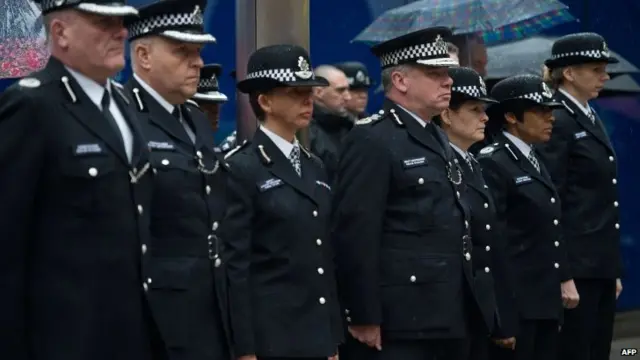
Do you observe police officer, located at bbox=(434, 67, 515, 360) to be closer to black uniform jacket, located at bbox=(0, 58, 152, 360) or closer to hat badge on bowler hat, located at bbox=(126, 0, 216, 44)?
hat badge on bowler hat, located at bbox=(126, 0, 216, 44)

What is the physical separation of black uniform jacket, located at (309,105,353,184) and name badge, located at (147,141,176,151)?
11.3 feet

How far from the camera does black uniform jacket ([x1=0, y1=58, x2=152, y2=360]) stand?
15.0ft

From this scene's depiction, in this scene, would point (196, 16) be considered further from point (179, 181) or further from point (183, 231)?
point (183, 231)

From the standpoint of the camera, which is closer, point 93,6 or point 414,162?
point 93,6

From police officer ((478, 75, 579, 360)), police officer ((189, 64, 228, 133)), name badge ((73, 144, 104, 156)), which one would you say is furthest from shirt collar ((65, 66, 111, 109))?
police officer ((478, 75, 579, 360))

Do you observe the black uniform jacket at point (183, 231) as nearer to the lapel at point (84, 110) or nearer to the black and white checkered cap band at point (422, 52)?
the lapel at point (84, 110)

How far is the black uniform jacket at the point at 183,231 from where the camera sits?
5.14m

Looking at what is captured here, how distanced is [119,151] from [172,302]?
2.11 feet

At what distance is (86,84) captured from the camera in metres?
4.83

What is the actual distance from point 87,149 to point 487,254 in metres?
3.05

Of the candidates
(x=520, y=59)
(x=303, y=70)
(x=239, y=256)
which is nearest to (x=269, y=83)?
(x=303, y=70)

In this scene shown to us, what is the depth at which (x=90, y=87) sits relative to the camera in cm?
484

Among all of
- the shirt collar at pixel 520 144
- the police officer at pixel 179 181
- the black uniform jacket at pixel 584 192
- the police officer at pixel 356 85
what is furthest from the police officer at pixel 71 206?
the police officer at pixel 356 85

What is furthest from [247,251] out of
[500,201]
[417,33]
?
[500,201]
